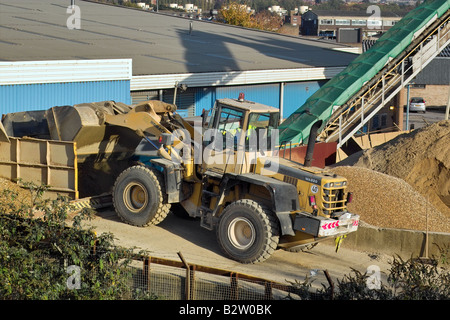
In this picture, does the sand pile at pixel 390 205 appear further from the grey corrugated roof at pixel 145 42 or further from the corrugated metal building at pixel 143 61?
the grey corrugated roof at pixel 145 42

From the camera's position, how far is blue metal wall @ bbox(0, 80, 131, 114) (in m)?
19.5

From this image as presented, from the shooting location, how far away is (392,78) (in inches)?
1100

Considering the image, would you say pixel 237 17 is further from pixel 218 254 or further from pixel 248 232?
pixel 248 232

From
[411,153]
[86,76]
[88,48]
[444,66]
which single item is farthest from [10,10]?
[444,66]

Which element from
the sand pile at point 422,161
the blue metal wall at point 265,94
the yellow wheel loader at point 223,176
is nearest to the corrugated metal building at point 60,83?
the yellow wheel loader at point 223,176

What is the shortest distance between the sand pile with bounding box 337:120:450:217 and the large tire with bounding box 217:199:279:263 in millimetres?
7376

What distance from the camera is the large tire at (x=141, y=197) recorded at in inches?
594

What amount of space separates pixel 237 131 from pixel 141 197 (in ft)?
9.69

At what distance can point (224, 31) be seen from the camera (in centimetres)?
4325

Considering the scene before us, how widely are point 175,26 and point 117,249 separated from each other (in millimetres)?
31982

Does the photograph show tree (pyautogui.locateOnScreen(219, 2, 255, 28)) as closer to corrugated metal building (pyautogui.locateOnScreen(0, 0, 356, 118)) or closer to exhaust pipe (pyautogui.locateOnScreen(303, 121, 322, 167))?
corrugated metal building (pyautogui.locateOnScreen(0, 0, 356, 118))

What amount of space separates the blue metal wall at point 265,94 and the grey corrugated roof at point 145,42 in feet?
2.82

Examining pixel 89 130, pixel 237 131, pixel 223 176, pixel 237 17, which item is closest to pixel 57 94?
pixel 89 130
